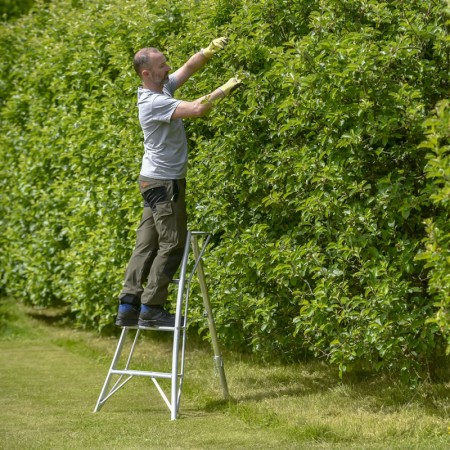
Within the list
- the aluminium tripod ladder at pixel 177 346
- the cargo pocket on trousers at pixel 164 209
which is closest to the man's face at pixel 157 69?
the cargo pocket on trousers at pixel 164 209

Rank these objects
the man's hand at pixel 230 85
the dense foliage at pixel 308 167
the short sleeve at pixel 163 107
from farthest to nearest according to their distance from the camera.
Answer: the short sleeve at pixel 163 107
the man's hand at pixel 230 85
the dense foliage at pixel 308 167

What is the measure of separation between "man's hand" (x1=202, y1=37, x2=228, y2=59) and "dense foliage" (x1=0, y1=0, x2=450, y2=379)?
7 cm

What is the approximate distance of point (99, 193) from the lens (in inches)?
341

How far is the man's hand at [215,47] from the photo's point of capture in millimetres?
6266

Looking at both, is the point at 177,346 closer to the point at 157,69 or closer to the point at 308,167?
the point at 308,167

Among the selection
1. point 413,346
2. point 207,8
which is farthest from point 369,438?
point 207,8

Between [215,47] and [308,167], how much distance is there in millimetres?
1072

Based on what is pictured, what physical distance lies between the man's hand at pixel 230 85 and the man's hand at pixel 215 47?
1.14 feet

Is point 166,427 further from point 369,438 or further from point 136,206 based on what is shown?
point 136,206

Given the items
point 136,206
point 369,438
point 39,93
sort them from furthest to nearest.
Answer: point 39,93 < point 136,206 < point 369,438

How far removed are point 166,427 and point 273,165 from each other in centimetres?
172

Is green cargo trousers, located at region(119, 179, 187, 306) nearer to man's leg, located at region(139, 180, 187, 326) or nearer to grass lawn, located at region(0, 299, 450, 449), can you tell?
man's leg, located at region(139, 180, 187, 326)

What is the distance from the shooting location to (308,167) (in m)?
5.83

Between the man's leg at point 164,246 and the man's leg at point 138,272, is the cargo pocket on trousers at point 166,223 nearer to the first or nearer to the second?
the man's leg at point 164,246
